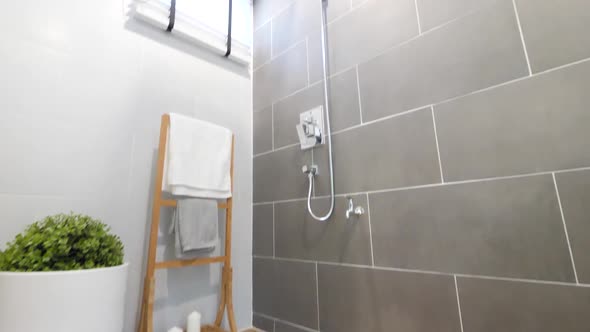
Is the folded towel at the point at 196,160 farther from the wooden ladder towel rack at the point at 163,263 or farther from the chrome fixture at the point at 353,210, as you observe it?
the chrome fixture at the point at 353,210

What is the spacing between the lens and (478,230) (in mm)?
886

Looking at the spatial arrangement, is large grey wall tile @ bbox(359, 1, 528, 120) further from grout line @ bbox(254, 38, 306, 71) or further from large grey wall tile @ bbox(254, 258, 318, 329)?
large grey wall tile @ bbox(254, 258, 318, 329)

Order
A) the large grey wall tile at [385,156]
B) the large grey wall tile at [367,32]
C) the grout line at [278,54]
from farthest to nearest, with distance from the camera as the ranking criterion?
1. the grout line at [278,54]
2. the large grey wall tile at [367,32]
3. the large grey wall tile at [385,156]

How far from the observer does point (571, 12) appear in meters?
0.80

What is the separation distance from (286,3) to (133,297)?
174 centimetres

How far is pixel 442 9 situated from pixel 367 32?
315mm

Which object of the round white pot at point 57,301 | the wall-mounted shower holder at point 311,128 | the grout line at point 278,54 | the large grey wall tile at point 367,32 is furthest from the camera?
the grout line at point 278,54

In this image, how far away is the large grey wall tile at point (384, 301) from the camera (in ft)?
3.06

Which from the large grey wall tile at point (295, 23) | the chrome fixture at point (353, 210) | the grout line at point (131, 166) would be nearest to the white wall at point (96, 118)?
the grout line at point (131, 166)

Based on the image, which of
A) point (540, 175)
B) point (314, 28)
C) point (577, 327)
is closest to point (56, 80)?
point (314, 28)

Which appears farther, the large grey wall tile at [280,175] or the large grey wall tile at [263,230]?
the large grey wall tile at [263,230]

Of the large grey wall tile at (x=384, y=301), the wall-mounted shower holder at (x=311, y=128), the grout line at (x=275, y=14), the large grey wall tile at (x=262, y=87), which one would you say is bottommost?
the large grey wall tile at (x=384, y=301)

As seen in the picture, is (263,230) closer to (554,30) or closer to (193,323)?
(193,323)

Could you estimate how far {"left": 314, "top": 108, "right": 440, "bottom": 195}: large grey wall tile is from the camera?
3.40 ft
